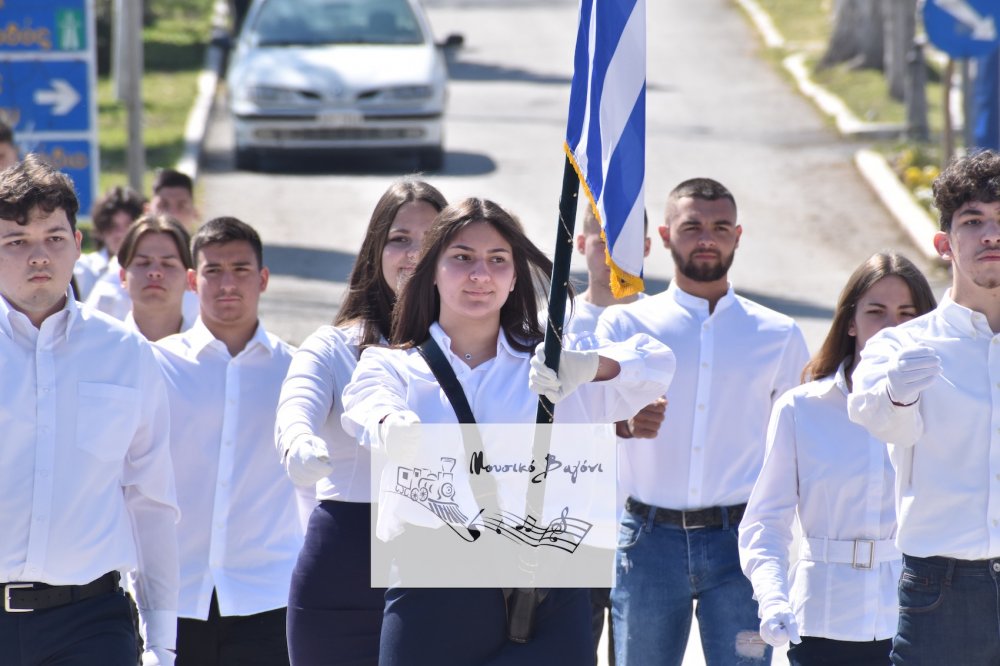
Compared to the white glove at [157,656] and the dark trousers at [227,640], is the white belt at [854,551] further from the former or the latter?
the white glove at [157,656]

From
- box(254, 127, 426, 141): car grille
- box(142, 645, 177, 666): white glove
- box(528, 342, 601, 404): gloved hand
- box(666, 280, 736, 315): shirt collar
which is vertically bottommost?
box(142, 645, 177, 666): white glove

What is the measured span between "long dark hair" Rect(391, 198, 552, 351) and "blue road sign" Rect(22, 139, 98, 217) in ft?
30.7

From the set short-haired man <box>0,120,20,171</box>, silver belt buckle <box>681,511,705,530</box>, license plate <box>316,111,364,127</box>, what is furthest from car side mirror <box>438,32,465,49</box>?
silver belt buckle <box>681,511,705,530</box>

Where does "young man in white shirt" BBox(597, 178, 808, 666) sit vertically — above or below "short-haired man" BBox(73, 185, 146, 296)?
below

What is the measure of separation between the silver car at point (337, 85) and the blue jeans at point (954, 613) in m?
12.8

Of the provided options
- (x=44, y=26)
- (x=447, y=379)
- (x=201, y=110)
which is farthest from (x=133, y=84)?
(x=447, y=379)

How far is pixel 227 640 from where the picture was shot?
5539 mm

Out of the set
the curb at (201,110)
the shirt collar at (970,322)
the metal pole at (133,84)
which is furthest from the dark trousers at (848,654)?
the curb at (201,110)

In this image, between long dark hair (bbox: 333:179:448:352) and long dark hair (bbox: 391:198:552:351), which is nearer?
long dark hair (bbox: 391:198:552:351)

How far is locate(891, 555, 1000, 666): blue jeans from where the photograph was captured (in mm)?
4395

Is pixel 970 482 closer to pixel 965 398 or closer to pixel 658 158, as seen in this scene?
pixel 965 398

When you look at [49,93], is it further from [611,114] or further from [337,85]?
[611,114]

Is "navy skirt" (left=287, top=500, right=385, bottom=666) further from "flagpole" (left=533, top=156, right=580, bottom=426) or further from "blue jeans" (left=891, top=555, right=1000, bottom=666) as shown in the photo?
"blue jeans" (left=891, top=555, right=1000, bottom=666)

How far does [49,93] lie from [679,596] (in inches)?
370
